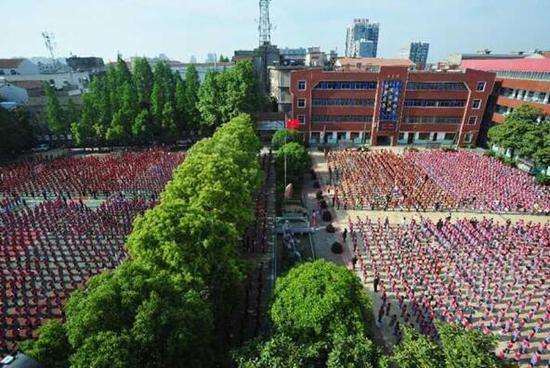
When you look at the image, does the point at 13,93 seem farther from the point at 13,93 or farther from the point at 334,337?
the point at 334,337

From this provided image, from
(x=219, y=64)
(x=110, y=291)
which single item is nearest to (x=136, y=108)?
(x=110, y=291)

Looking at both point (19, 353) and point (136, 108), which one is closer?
point (19, 353)

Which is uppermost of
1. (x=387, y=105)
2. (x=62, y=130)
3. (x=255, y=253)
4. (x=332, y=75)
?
(x=332, y=75)

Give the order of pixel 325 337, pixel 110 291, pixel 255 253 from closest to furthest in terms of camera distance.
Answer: pixel 110 291
pixel 325 337
pixel 255 253

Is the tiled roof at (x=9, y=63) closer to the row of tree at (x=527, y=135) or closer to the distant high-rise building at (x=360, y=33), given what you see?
the row of tree at (x=527, y=135)

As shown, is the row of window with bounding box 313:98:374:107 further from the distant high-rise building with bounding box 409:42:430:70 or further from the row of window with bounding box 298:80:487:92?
the distant high-rise building with bounding box 409:42:430:70

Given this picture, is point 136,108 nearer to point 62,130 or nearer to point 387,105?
point 62,130

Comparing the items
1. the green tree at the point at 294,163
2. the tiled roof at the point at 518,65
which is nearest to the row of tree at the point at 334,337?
the green tree at the point at 294,163
